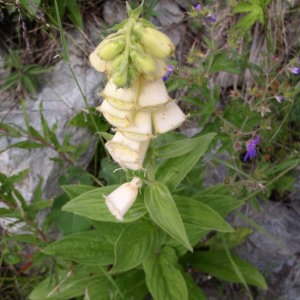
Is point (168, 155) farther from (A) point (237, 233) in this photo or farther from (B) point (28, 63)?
(B) point (28, 63)

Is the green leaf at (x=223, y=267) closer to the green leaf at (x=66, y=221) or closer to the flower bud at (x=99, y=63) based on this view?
the green leaf at (x=66, y=221)

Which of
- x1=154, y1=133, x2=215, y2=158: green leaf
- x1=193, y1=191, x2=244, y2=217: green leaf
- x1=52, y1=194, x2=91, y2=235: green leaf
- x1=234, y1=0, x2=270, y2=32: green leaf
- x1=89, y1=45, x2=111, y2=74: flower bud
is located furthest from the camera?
x1=52, y1=194, x2=91, y2=235: green leaf

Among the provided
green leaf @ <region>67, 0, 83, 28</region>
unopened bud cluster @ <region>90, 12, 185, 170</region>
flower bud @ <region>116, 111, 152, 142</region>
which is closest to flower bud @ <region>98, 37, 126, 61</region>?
unopened bud cluster @ <region>90, 12, 185, 170</region>

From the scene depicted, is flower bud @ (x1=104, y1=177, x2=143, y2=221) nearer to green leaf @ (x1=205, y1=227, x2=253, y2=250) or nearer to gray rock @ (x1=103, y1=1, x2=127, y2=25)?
green leaf @ (x1=205, y1=227, x2=253, y2=250)

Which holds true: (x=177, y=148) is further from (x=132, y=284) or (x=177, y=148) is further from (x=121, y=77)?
(x=132, y=284)

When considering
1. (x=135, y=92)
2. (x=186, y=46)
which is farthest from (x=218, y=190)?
(x=186, y=46)

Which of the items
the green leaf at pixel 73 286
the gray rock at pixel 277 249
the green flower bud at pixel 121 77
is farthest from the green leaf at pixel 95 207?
the gray rock at pixel 277 249

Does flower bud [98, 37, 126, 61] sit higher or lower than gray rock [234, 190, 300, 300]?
higher
